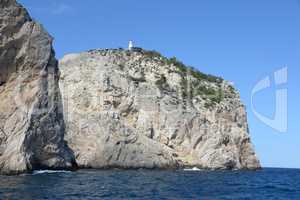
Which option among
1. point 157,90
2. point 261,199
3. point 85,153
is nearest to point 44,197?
point 261,199

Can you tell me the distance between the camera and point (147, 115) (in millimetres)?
82188

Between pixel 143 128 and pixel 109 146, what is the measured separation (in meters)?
11.3

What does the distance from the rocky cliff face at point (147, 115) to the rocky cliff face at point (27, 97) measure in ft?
49.0

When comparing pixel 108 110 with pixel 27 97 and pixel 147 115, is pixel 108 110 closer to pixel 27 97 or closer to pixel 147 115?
pixel 147 115

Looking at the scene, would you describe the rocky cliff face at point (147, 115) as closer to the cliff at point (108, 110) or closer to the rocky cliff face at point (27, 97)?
the cliff at point (108, 110)

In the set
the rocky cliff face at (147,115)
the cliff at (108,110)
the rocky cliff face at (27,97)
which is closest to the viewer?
the rocky cliff face at (27,97)

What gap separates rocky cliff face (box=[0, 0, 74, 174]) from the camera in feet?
157

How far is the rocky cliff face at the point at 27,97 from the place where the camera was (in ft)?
157

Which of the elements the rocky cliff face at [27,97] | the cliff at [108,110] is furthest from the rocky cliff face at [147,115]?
the rocky cliff face at [27,97]

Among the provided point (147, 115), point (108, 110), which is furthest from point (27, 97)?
point (147, 115)

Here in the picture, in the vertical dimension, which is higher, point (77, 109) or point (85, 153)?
point (77, 109)

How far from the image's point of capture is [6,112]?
48.8m

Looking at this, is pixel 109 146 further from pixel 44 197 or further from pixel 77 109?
pixel 44 197

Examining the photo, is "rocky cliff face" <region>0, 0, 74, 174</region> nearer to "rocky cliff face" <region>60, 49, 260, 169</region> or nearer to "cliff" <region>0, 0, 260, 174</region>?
"cliff" <region>0, 0, 260, 174</region>
